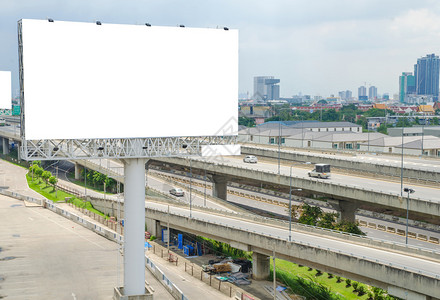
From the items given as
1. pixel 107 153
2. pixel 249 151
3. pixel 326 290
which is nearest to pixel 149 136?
pixel 107 153

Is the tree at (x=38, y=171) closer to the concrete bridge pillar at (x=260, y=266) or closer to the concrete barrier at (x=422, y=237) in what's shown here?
the concrete bridge pillar at (x=260, y=266)

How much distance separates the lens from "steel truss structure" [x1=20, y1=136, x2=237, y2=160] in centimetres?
2659

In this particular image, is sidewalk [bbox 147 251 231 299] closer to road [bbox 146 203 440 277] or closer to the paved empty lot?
road [bbox 146 203 440 277]

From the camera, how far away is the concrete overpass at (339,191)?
4888cm

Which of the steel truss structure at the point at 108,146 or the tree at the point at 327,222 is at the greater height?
the steel truss structure at the point at 108,146

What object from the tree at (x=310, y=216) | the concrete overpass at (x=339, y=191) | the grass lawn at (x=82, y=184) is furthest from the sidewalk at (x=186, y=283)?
the grass lawn at (x=82, y=184)

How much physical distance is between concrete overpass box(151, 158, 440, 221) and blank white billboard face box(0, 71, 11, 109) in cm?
2830

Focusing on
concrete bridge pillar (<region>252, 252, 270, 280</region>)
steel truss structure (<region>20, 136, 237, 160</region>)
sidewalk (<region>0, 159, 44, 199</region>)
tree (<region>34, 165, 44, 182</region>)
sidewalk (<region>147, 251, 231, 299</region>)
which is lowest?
sidewalk (<region>147, 251, 231, 299</region>)

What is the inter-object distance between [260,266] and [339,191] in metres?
14.4

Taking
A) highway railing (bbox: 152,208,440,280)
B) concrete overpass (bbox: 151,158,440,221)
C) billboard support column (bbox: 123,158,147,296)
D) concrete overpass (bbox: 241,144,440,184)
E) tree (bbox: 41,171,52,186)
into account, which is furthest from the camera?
tree (bbox: 41,171,52,186)

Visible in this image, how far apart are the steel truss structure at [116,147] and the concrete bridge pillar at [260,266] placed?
19.1 metres

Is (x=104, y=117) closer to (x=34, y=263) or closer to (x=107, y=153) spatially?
(x=107, y=153)

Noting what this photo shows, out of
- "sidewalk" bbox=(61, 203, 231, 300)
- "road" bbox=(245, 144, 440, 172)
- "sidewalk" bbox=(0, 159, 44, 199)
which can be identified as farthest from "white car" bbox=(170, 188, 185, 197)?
"sidewalk" bbox=(61, 203, 231, 300)

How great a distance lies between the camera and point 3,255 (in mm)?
41562
